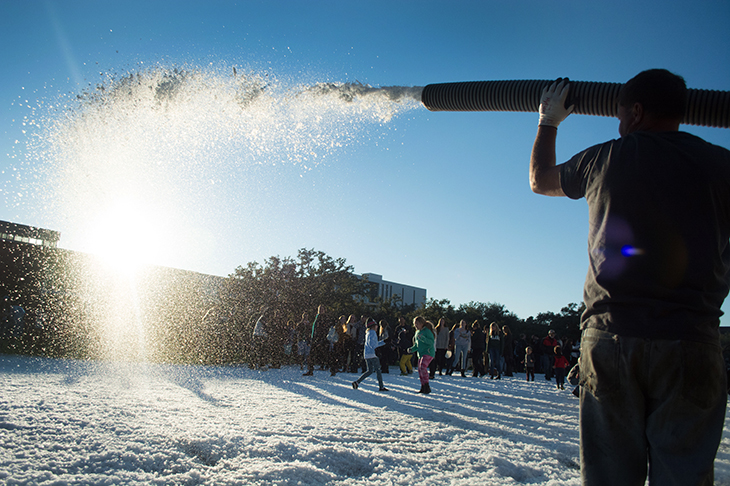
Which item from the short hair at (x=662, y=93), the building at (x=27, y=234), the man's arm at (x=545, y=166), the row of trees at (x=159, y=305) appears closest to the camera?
the short hair at (x=662, y=93)

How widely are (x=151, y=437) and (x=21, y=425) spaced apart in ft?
5.29

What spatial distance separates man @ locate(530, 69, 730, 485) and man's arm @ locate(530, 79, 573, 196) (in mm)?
331

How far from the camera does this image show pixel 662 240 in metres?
1.54

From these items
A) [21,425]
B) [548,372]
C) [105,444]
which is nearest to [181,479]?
[105,444]

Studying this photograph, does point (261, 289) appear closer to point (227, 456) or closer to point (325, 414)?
point (325, 414)

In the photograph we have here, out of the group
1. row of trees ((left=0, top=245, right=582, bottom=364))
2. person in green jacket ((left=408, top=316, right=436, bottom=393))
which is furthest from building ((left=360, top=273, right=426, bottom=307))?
person in green jacket ((left=408, top=316, right=436, bottom=393))

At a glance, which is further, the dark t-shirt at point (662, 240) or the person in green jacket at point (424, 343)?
the person in green jacket at point (424, 343)

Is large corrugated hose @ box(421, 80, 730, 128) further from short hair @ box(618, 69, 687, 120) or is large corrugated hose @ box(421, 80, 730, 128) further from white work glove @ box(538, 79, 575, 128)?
short hair @ box(618, 69, 687, 120)

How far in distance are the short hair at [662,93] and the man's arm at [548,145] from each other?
430mm

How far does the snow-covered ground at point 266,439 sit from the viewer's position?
11.4ft

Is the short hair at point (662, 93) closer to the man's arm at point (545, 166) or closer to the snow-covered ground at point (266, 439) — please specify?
the man's arm at point (545, 166)

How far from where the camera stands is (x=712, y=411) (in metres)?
1.43

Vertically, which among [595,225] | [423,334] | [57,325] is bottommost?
[57,325]

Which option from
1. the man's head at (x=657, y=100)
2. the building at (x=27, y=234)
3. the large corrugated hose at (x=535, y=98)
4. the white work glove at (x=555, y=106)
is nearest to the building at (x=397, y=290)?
the building at (x=27, y=234)
